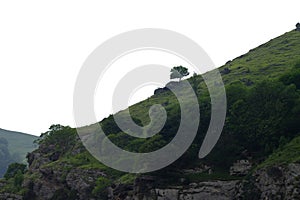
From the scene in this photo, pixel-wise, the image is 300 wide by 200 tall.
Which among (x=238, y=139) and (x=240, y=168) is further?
(x=238, y=139)

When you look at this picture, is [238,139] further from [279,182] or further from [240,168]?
[279,182]

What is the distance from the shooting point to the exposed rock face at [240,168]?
88812 mm

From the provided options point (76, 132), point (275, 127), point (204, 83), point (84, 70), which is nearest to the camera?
point (84, 70)

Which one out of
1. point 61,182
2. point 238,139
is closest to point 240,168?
point 238,139

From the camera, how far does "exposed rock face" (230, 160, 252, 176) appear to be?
88.8 metres

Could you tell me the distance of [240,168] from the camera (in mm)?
90312

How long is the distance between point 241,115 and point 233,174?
16295 mm

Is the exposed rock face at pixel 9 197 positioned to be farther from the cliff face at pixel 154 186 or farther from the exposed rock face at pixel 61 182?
the exposed rock face at pixel 61 182

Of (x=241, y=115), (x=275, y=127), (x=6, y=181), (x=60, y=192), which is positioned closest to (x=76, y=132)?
(x=6, y=181)

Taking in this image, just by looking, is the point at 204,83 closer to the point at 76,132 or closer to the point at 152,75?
the point at 76,132

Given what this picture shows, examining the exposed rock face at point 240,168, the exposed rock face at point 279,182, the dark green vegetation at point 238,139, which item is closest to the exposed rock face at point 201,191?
the dark green vegetation at point 238,139

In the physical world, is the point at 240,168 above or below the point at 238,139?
below

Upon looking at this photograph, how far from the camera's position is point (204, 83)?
195 meters

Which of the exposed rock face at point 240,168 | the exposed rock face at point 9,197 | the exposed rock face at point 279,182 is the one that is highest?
the exposed rock face at point 9,197
